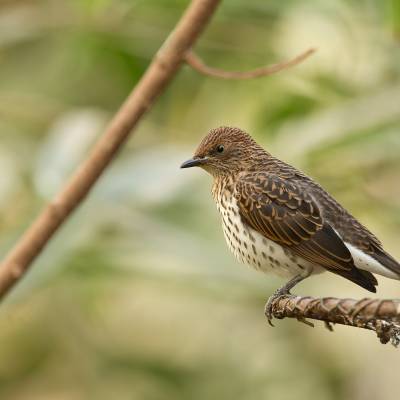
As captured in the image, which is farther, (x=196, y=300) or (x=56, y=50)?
(x=56, y=50)

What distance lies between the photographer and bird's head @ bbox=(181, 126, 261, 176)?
521 cm

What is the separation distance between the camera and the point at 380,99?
19.6 ft

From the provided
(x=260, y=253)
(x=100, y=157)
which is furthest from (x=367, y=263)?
(x=100, y=157)

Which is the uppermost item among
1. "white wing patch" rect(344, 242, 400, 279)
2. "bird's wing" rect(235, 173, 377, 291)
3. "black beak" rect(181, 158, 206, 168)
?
"white wing patch" rect(344, 242, 400, 279)

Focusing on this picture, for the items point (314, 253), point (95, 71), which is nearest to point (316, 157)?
point (314, 253)

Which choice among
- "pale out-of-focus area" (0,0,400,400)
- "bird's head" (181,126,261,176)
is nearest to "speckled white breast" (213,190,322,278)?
"bird's head" (181,126,261,176)

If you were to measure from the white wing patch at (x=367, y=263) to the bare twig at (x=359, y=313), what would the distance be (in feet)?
3.11

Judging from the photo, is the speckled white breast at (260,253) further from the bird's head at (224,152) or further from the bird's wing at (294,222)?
the bird's head at (224,152)

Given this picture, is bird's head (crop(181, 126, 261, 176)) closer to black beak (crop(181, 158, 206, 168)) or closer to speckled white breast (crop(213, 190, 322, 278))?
black beak (crop(181, 158, 206, 168))

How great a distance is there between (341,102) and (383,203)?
660mm

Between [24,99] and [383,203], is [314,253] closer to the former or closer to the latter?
[383,203]

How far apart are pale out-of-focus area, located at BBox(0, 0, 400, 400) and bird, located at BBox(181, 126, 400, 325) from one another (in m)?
0.53

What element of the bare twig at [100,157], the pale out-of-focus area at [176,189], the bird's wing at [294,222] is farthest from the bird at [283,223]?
the bare twig at [100,157]

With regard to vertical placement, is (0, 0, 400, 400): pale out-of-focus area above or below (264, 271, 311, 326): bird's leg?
below
